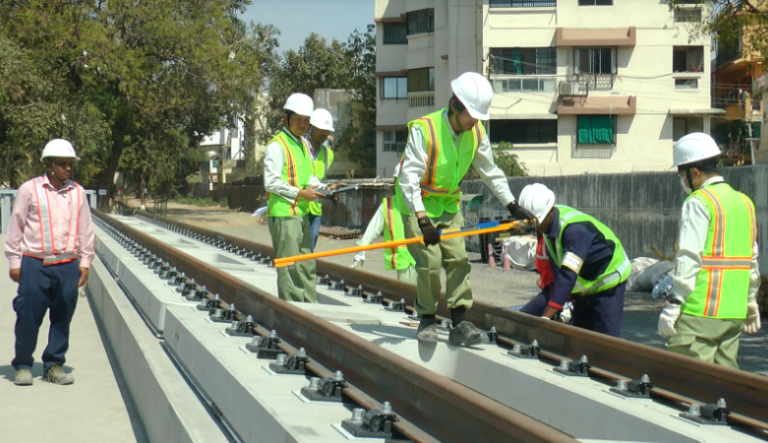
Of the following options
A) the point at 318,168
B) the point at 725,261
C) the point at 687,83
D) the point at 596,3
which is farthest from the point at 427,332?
the point at 687,83

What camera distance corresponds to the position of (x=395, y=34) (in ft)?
188

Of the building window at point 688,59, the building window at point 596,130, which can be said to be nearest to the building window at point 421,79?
the building window at point 596,130

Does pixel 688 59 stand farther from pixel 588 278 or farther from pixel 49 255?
pixel 49 255

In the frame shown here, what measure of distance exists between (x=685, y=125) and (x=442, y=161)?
45368 millimetres

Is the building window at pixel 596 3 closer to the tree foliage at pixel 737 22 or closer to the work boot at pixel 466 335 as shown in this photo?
the tree foliage at pixel 737 22

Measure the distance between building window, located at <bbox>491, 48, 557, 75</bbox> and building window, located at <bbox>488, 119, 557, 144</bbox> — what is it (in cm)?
245

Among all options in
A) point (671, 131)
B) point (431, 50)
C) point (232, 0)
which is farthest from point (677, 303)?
point (232, 0)

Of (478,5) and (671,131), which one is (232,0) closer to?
(478,5)

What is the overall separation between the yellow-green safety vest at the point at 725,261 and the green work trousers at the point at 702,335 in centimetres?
5

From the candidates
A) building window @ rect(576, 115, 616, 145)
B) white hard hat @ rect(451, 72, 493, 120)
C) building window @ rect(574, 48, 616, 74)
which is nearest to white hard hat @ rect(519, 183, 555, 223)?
white hard hat @ rect(451, 72, 493, 120)

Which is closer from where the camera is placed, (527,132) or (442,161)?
(442,161)

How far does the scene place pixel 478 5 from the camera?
48.8 m

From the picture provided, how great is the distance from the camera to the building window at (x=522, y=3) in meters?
47.7

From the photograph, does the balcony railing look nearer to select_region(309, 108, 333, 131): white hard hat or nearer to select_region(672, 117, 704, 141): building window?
select_region(672, 117, 704, 141): building window
